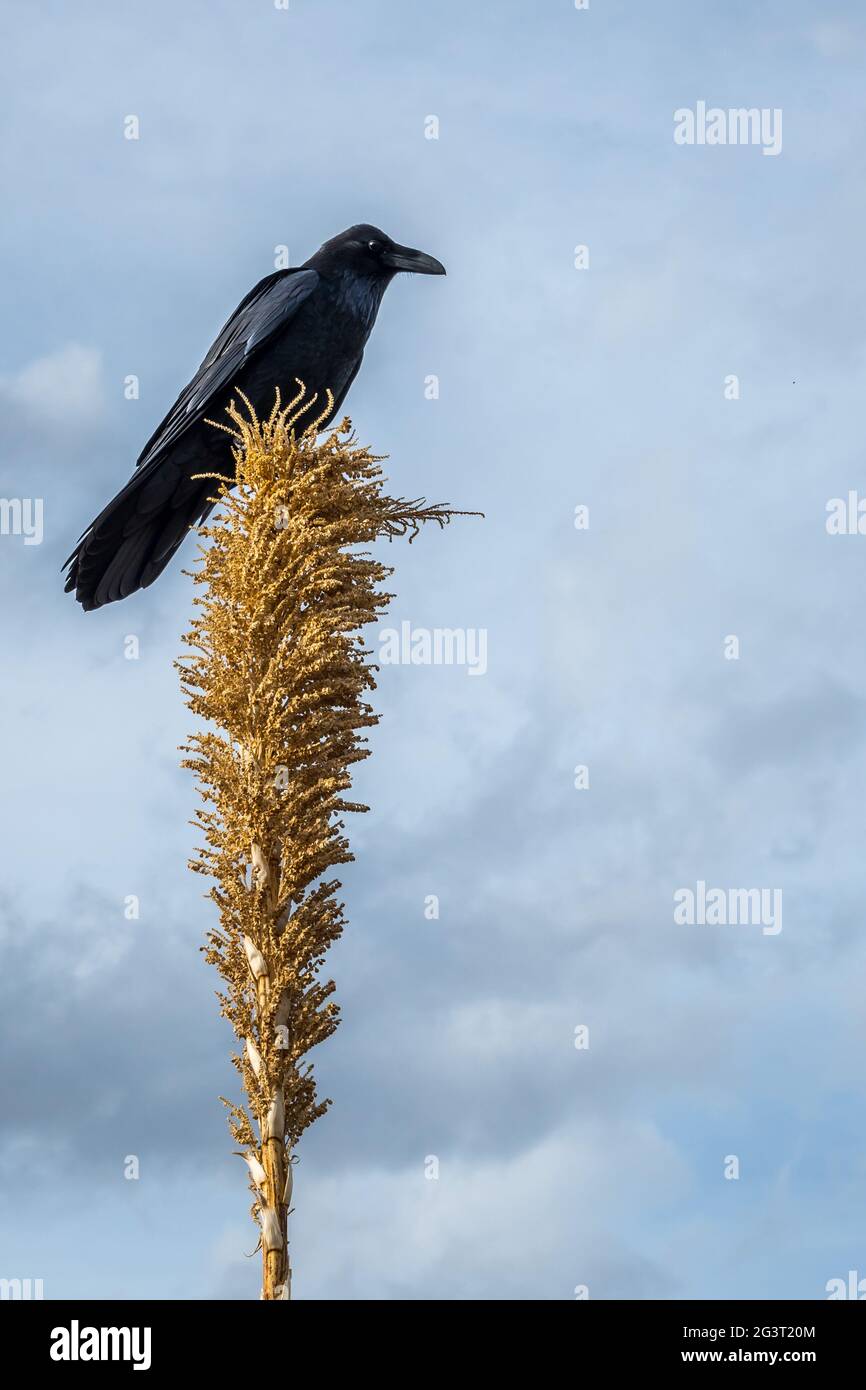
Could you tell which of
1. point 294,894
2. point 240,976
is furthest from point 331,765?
point 240,976

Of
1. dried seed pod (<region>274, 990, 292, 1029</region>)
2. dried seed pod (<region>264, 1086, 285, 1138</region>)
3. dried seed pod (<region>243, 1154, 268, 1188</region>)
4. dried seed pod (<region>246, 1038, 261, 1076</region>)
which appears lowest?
dried seed pod (<region>243, 1154, 268, 1188</region>)

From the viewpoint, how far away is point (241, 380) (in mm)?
10258

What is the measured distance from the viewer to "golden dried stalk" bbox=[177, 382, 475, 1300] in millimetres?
7656

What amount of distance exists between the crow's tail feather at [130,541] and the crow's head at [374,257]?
2142mm

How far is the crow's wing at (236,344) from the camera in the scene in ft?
32.5

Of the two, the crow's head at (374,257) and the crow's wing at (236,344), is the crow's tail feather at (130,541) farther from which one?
the crow's head at (374,257)

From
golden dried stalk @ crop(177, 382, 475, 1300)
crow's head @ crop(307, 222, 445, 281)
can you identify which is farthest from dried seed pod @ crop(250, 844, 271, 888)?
crow's head @ crop(307, 222, 445, 281)

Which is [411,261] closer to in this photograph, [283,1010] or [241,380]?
[241,380]

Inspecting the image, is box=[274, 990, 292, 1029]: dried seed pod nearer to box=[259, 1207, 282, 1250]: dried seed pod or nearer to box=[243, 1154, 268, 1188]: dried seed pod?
box=[243, 1154, 268, 1188]: dried seed pod

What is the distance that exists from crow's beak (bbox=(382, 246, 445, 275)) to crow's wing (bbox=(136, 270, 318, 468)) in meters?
0.68

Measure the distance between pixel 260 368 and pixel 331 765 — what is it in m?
3.55

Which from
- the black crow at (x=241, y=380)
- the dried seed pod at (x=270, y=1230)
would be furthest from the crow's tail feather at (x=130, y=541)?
the dried seed pod at (x=270, y=1230)
